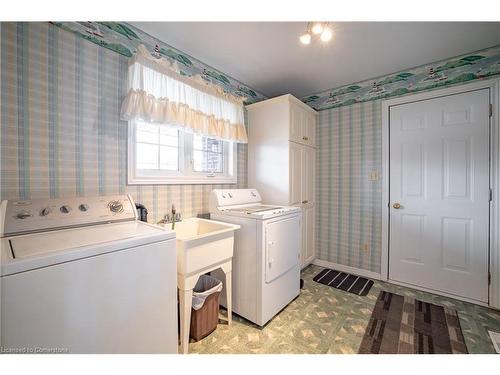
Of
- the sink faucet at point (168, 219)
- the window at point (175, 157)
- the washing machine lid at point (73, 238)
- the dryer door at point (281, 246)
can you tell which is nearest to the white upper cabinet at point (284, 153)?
the window at point (175, 157)

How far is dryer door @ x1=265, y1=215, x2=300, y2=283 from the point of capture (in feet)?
5.61

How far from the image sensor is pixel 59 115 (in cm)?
129

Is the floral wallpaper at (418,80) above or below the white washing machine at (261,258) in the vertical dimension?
above

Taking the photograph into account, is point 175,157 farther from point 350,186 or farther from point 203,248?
point 350,186

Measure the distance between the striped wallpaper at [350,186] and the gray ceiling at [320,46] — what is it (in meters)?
0.53

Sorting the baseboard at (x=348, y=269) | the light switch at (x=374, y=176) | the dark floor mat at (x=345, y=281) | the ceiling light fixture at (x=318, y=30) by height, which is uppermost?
the ceiling light fixture at (x=318, y=30)

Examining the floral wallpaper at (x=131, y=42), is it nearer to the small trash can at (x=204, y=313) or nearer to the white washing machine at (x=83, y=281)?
the white washing machine at (x=83, y=281)

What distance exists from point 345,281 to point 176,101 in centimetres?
267

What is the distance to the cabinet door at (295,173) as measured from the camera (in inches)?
94.6

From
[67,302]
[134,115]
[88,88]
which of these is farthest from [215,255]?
[88,88]

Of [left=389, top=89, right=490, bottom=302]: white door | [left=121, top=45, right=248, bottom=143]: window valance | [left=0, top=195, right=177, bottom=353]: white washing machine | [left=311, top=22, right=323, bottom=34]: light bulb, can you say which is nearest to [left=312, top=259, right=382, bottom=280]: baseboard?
[left=389, top=89, right=490, bottom=302]: white door

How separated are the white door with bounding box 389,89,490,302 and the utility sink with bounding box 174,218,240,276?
2032 mm

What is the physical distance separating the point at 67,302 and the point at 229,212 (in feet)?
3.88

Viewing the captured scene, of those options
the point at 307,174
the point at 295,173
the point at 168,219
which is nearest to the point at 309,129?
the point at 307,174
